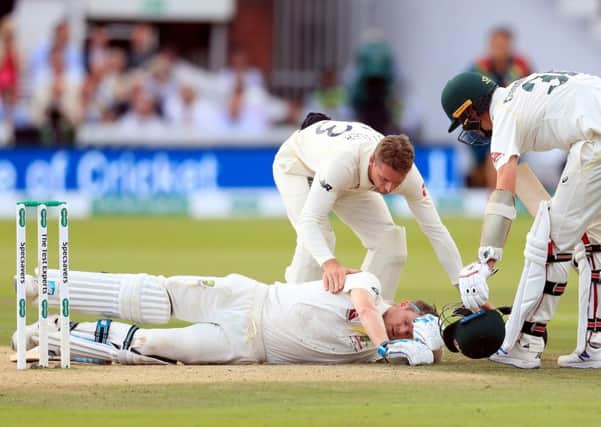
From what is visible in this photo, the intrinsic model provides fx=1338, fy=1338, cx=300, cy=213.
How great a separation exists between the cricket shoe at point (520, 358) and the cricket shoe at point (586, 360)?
170 millimetres

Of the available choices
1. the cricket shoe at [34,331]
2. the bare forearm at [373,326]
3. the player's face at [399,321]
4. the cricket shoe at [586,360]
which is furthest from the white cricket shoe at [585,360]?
A: the cricket shoe at [34,331]

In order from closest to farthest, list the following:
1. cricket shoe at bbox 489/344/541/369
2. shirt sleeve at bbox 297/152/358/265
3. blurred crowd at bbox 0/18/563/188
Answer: cricket shoe at bbox 489/344/541/369 → shirt sleeve at bbox 297/152/358/265 → blurred crowd at bbox 0/18/563/188

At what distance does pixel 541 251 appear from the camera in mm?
5824

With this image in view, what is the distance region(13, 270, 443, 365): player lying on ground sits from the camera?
5777mm

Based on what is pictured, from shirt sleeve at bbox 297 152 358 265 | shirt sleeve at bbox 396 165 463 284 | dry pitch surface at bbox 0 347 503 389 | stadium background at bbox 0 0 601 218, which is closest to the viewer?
dry pitch surface at bbox 0 347 503 389

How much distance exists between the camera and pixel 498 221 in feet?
18.7

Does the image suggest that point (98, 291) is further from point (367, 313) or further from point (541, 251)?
point (541, 251)

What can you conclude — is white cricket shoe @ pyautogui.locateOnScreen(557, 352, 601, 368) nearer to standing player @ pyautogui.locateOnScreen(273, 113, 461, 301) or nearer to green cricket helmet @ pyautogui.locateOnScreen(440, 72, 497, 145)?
standing player @ pyautogui.locateOnScreen(273, 113, 461, 301)

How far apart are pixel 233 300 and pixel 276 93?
45.8 ft

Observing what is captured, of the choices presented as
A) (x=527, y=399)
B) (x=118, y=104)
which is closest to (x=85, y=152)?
(x=118, y=104)

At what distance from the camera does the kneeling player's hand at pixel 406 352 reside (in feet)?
18.4

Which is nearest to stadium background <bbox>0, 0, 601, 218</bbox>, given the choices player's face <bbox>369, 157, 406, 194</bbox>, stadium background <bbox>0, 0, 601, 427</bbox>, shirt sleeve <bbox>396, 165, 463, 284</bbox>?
stadium background <bbox>0, 0, 601, 427</bbox>

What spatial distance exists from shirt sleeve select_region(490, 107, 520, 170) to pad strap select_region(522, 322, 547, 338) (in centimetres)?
74

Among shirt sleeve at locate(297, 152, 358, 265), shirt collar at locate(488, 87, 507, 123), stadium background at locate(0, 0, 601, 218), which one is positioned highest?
shirt collar at locate(488, 87, 507, 123)
